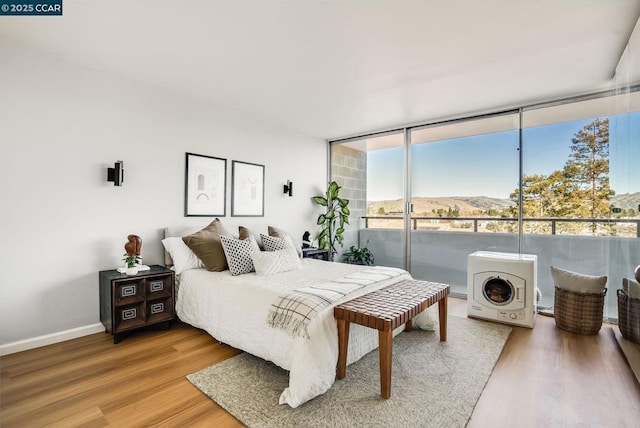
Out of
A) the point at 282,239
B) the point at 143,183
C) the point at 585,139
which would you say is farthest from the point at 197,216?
the point at 585,139

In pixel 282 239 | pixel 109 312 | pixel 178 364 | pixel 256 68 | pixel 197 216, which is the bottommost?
pixel 178 364

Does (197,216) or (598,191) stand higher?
(598,191)

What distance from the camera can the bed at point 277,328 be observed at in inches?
75.1

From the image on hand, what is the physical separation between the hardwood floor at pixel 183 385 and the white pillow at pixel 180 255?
2.24 feet

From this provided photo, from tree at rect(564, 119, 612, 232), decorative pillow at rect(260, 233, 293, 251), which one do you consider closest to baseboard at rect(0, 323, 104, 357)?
decorative pillow at rect(260, 233, 293, 251)

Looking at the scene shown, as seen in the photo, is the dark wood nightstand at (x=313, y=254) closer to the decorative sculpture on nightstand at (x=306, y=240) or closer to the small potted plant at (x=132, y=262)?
the decorative sculpture on nightstand at (x=306, y=240)

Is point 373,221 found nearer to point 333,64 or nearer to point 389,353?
point 333,64

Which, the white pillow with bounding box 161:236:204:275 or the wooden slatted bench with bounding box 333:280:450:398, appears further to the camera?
the white pillow with bounding box 161:236:204:275

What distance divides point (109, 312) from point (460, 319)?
3.53 m

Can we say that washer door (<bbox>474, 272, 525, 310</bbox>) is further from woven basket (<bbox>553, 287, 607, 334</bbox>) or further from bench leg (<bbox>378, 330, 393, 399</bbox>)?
bench leg (<bbox>378, 330, 393, 399</bbox>)

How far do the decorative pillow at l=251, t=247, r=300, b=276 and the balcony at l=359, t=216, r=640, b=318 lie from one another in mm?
2288

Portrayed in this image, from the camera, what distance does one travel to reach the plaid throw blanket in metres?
2.00

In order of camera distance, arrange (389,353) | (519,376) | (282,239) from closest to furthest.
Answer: (389,353) → (519,376) → (282,239)

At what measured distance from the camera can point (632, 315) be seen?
2572mm
